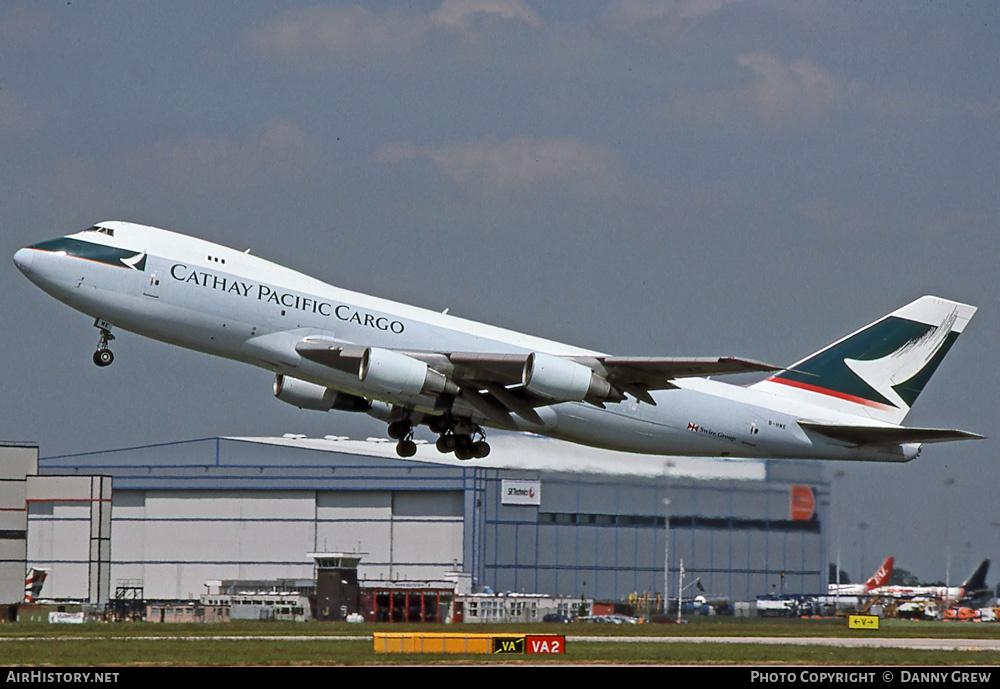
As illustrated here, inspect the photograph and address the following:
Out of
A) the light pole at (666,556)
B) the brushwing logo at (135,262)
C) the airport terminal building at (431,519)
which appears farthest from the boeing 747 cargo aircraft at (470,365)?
the light pole at (666,556)

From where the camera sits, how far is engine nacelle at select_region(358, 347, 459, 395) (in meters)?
39.0

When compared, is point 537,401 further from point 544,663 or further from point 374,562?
point 374,562

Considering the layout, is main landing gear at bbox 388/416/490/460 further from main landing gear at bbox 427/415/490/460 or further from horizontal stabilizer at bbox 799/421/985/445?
horizontal stabilizer at bbox 799/421/985/445

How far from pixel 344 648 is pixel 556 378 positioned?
11.0 metres

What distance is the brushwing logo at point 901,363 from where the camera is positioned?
155 feet

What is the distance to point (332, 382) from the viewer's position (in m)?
40.3

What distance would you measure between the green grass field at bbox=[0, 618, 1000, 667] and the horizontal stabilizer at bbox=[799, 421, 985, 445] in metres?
6.41

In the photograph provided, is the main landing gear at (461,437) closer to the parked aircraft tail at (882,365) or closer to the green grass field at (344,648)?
the green grass field at (344,648)

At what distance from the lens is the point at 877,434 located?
44.1 meters

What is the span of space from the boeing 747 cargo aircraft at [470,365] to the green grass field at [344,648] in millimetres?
6364

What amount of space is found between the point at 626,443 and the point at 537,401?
403 centimetres

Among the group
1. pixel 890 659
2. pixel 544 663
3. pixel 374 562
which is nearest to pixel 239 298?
pixel 544 663

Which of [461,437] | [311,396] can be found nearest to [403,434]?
[461,437]

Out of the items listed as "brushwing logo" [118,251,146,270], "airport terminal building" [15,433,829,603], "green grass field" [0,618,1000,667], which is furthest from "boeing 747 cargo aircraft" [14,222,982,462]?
"airport terminal building" [15,433,829,603]
